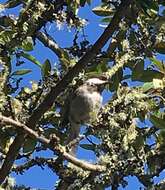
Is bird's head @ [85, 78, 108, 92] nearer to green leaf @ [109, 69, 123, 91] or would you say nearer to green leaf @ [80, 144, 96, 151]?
green leaf @ [109, 69, 123, 91]

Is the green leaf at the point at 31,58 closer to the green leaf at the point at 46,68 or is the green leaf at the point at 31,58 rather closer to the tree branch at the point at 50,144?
the green leaf at the point at 46,68

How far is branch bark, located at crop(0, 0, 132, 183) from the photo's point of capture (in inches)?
89.7

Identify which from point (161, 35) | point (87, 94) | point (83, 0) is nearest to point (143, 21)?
point (161, 35)

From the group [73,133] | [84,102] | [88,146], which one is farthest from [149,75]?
[84,102]

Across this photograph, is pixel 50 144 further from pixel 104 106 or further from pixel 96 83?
pixel 96 83

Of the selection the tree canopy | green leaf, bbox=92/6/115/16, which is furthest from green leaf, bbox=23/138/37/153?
green leaf, bbox=92/6/115/16

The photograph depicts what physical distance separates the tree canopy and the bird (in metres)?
0.06

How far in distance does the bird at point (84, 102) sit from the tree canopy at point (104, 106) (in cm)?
6

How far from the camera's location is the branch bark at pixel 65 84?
2.28 metres

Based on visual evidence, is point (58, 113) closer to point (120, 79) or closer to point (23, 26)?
point (120, 79)

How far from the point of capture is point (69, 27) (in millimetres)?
2924

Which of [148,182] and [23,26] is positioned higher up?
[23,26]

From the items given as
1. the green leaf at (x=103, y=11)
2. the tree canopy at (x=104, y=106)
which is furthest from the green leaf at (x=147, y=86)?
the green leaf at (x=103, y=11)

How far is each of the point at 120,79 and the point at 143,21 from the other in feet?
0.91
